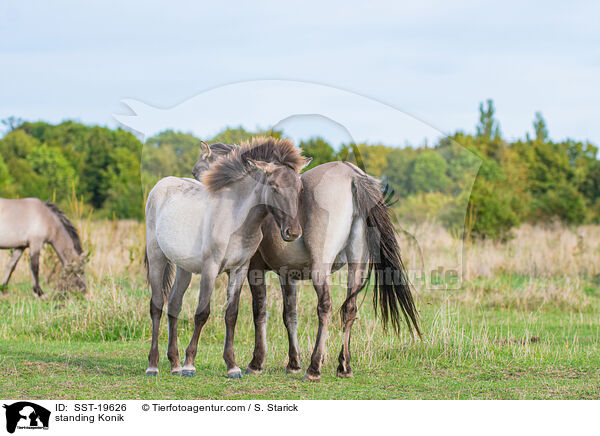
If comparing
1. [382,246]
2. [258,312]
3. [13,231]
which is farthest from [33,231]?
[382,246]

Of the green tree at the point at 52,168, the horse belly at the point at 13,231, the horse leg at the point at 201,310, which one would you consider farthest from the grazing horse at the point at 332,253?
the green tree at the point at 52,168

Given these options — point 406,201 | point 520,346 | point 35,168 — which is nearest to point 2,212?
point 406,201

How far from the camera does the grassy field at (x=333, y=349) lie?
6.59 metres

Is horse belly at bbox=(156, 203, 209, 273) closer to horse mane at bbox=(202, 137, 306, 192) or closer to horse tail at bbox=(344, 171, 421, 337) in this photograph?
horse mane at bbox=(202, 137, 306, 192)

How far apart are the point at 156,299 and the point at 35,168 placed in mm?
42528

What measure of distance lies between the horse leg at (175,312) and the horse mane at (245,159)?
3.81ft

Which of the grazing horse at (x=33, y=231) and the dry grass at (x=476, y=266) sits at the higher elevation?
the grazing horse at (x=33, y=231)

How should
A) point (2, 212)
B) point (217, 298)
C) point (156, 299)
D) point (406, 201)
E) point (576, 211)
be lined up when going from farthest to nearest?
1. point (576, 211)
2. point (406, 201)
3. point (2, 212)
4. point (217, 298)
5. point (156, 299)

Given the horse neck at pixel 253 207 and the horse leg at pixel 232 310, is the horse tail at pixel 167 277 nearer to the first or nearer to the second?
the horse leg at pixel 232 310

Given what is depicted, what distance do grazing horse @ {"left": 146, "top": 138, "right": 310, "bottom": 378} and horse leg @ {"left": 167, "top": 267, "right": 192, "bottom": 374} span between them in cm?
1

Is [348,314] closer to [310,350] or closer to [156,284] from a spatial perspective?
[310,350]

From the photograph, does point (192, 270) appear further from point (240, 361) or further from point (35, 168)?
point (35, 168)

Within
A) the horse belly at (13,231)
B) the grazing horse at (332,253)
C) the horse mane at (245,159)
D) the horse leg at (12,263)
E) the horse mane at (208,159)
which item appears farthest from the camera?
the horse belly at (13,231)

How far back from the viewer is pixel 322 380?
274 inches
